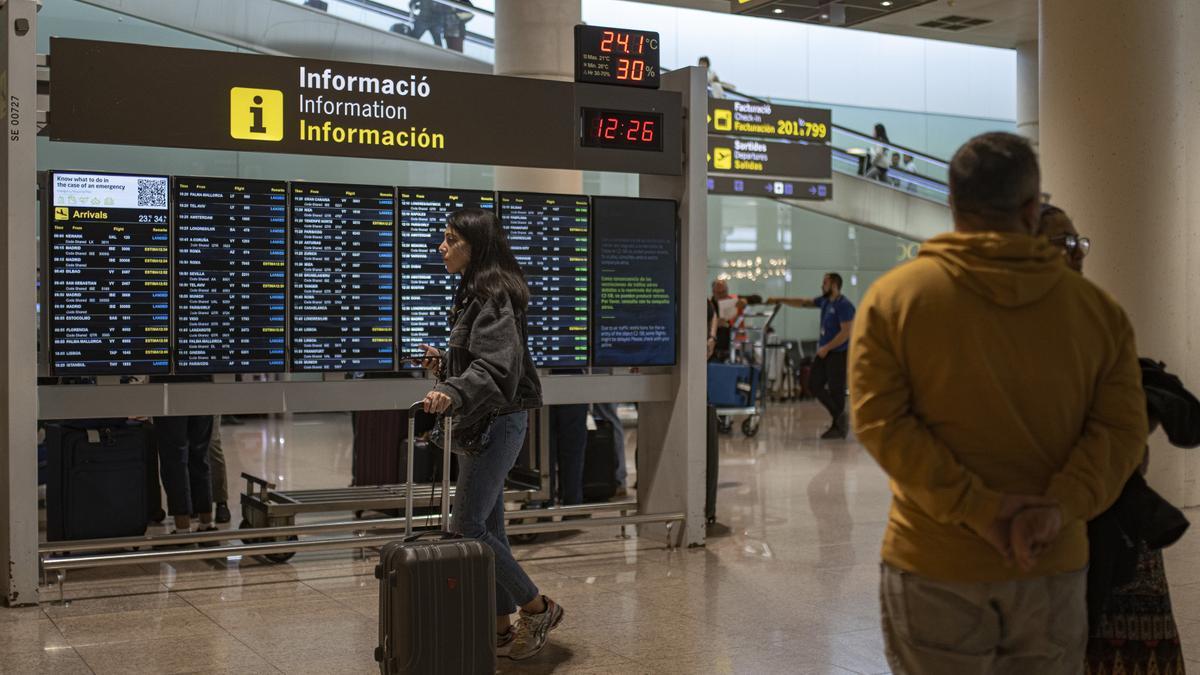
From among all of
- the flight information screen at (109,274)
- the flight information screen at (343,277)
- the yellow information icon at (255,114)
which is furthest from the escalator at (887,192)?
the flight information screen at (109,274)

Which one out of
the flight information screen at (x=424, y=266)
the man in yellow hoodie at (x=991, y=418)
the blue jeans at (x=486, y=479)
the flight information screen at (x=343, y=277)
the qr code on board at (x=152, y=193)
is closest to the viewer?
the man in yellow hoodie at (x=991, y=418)

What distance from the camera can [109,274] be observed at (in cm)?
620

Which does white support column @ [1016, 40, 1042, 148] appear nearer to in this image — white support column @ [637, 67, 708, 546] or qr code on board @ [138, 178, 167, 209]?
white support column @ [637, 67, 708, 546]

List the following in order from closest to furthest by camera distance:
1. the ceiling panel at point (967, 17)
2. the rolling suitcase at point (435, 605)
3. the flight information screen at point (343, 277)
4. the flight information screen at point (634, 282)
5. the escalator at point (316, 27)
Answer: the rolling suitcase at point (435, 605) < the flight information screen at point (343, 277) < the flight information screen at point (634, 282) < the escalator at point (316, 27) < the ceiling panel at point (967, 17)

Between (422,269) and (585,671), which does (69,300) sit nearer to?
(422,269)

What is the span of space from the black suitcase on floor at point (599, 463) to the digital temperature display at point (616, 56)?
232 cm

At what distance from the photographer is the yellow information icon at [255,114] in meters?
6.28

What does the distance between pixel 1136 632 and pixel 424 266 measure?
4.52 m

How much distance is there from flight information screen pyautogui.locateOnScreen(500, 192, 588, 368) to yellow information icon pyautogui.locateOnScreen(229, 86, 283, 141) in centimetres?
129

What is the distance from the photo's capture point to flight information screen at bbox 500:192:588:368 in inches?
278

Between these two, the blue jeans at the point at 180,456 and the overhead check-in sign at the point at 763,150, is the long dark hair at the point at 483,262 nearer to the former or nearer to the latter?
the blue jeans at the point at 180,456

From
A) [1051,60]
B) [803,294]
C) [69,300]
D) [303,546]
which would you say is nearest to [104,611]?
[303,546]

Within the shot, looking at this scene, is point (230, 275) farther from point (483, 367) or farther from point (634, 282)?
point (483, 367)

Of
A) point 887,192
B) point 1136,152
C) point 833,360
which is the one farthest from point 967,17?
point 1136,152
